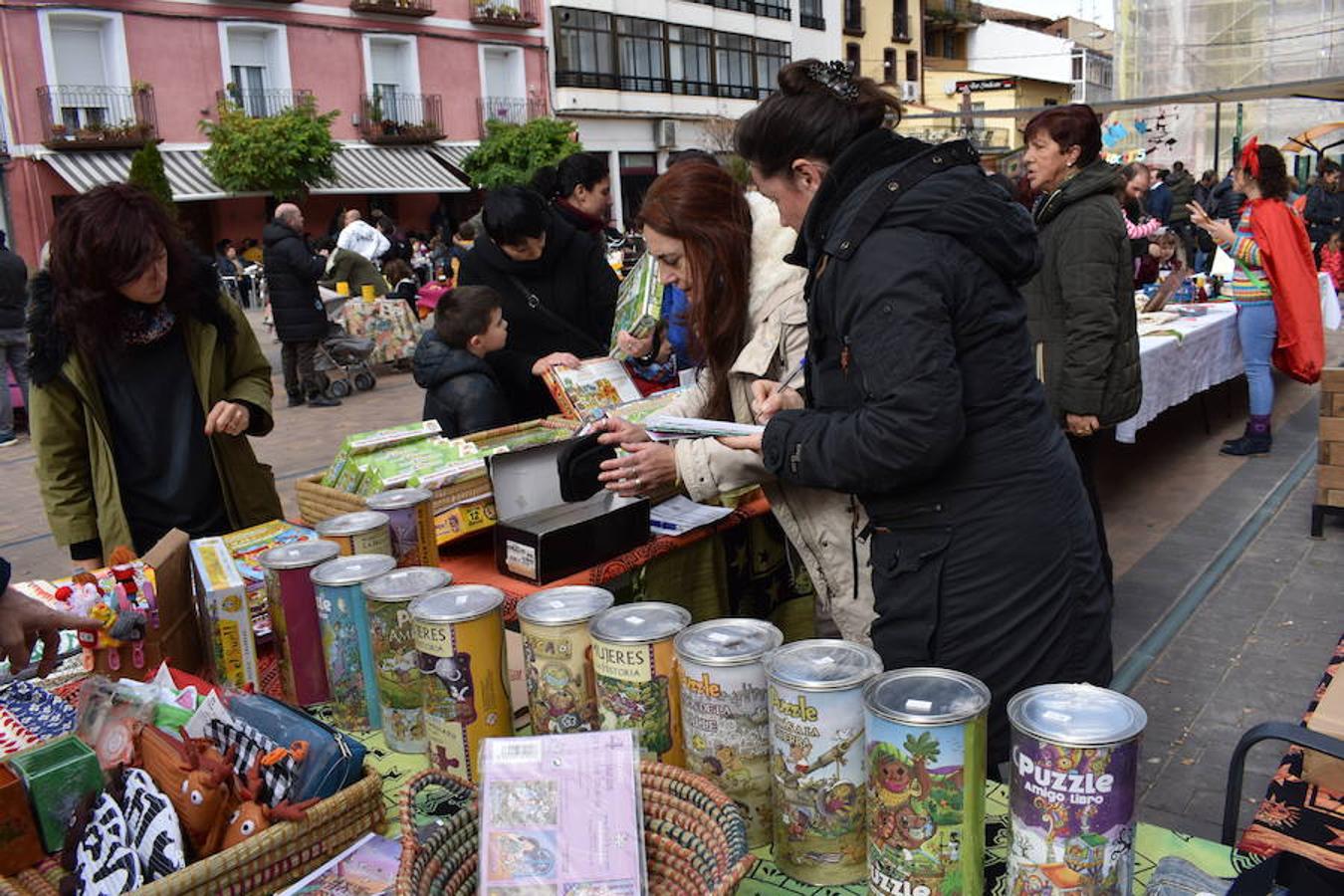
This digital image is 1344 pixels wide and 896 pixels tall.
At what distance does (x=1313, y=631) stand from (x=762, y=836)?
355 cm

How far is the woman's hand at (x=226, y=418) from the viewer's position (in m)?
2.67

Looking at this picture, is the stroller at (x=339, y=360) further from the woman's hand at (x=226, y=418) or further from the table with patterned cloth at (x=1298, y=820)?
the table with patterned cloth at (x=1298, y=820)

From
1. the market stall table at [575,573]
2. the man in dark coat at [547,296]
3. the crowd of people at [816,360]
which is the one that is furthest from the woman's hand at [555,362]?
the market stall table at [575,573]

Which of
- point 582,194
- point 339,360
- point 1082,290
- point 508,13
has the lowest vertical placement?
point 339,360

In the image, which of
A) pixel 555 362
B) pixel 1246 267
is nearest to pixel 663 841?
pixel 555 362

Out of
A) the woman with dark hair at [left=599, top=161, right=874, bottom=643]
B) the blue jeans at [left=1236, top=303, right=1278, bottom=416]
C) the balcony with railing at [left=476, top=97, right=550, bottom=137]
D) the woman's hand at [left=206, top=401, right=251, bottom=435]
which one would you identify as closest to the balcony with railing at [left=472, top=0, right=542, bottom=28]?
the balcony with railing at [left=476, top=97, right=550, bottom=137]

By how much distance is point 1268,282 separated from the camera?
612 cm

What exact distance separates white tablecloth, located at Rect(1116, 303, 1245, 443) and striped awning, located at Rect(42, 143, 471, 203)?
18.2 metres

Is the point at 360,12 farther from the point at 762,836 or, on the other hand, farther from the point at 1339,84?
the point at 762,836

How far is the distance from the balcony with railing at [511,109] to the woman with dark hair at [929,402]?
26.7 m

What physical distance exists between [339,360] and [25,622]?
8.91 meters

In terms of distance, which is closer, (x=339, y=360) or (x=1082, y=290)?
(x=1082, y=290)

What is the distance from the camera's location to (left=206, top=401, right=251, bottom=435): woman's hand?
267 cm

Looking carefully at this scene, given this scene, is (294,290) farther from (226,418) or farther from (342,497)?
(342,497)
